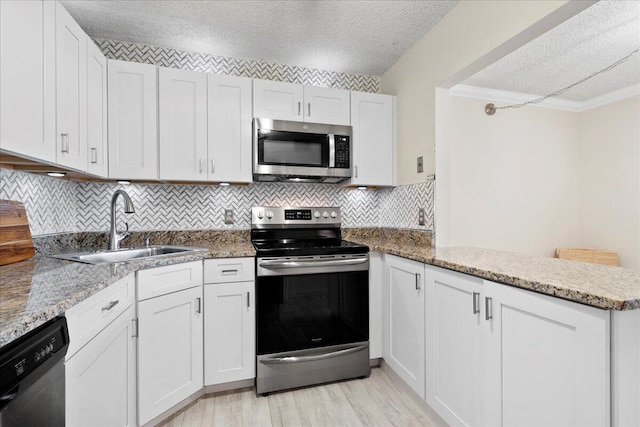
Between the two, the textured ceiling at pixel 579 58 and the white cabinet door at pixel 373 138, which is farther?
the white cabinet door at pixel 373 138

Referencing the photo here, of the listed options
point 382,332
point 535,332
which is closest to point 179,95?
point 382,332

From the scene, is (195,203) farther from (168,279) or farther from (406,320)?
(406,320)

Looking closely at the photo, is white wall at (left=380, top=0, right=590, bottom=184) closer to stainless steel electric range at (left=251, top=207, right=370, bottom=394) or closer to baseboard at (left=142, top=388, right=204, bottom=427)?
stainless steel electric range at (left=251, top=207, right=370, bottom=394)

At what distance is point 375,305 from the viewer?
2248mm

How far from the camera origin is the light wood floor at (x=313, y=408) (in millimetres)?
1703

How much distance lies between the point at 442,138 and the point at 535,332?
4.82 feet

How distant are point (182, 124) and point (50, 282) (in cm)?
139

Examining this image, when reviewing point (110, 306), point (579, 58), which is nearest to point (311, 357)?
point (110, 306)

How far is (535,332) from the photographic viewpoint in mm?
1084

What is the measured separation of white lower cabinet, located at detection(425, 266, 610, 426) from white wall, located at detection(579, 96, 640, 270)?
3173 millimetres

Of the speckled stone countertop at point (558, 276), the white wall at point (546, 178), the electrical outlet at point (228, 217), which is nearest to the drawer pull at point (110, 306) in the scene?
the electrical outlet at point (228, 217)

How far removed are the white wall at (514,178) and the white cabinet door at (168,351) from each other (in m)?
2.72

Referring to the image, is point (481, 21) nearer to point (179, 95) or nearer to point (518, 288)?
point (518, 288)

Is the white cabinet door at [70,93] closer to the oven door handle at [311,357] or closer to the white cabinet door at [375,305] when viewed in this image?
the oven door handle at [311,357]
